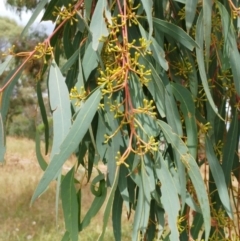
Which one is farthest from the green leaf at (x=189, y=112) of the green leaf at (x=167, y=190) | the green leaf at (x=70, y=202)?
the green leaf at (x=70, y=202)

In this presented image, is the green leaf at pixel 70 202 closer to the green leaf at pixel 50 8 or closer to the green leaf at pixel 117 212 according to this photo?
the green leaf at pixel 117 212

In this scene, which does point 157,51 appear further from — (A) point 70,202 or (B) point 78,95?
(A) point 70,202

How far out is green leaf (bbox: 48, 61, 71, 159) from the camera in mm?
762

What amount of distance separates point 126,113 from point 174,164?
212 mm

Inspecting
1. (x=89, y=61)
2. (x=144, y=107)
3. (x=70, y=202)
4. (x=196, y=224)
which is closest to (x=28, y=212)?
(x=196, y=224)

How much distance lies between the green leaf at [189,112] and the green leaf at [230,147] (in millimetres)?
138

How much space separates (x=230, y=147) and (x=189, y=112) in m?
0.18

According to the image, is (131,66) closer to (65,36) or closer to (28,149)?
(65,36)

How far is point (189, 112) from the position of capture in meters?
0.88

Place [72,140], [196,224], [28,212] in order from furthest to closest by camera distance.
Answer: [28,212]
[196,224]
[72,140]

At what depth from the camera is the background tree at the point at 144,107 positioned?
0.73m

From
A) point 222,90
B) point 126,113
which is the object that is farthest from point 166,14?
point 126,113

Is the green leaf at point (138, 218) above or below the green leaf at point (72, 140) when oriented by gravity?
below

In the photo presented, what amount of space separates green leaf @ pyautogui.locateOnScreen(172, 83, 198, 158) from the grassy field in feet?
5.80
